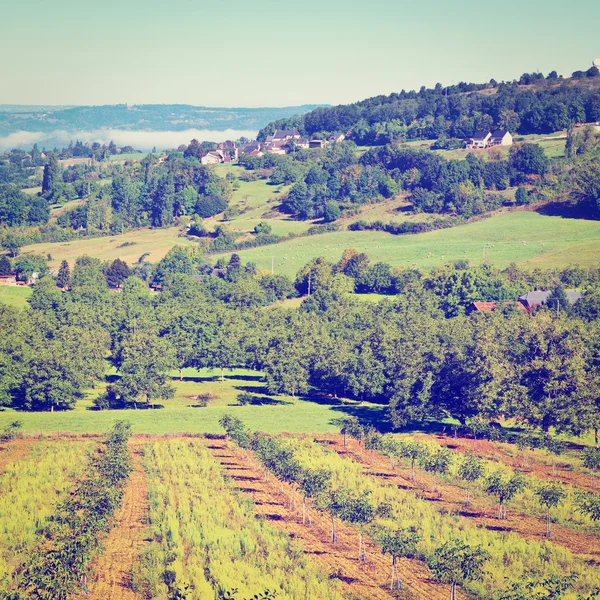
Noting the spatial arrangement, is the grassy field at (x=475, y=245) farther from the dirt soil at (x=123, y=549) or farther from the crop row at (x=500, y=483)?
the dirt soil at (x=123, y=549)

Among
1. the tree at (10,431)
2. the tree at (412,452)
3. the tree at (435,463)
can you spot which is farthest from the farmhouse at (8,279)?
the tree at (435,463)

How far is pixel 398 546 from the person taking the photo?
46719 millimetres

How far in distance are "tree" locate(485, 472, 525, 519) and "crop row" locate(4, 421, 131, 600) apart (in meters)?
23.2

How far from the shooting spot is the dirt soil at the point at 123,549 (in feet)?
146

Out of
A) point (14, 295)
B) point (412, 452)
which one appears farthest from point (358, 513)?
point (14, 295)

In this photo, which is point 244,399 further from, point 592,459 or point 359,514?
point 359,514

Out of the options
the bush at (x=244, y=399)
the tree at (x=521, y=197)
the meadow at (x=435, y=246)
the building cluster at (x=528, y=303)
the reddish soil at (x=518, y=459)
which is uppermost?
the tree at (x=521, y=197)

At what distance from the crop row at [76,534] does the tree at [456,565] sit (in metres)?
17.3

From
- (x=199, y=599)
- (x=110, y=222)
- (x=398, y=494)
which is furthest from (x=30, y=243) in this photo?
(x=199, y=599)

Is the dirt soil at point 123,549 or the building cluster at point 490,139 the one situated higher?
the building cluster at point 490,139

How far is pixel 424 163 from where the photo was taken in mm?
179625

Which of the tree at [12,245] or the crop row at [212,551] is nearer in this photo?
the crop row at [212,551]

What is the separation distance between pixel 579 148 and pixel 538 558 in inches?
5561

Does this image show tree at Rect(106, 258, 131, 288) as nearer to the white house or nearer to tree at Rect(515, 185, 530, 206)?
tree at Rect(515, 185, 530, 206)
